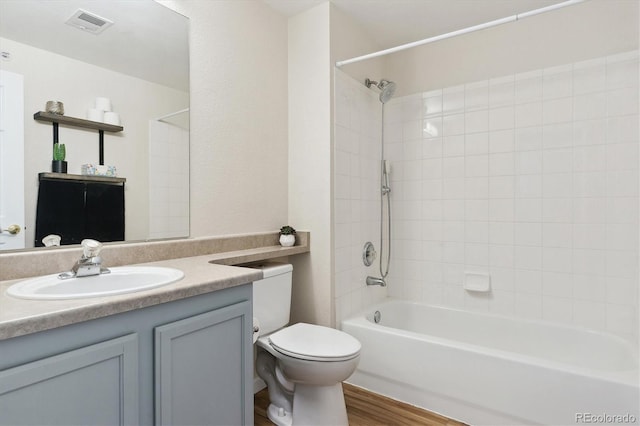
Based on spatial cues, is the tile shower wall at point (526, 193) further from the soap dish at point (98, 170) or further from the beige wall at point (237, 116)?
the soap dish at point (98, 170)

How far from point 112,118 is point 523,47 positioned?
2.50 metres

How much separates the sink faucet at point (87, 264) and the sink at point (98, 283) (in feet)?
0.06

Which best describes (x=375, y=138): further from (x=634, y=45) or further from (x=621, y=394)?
(x=621, y=394)

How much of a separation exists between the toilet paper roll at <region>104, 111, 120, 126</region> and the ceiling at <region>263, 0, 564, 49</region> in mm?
1248

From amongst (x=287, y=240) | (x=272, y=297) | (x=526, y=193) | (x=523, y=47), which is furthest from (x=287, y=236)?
(x=523, y=47)

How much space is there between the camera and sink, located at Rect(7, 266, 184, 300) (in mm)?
1050

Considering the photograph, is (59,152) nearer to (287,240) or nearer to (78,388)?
(78,388)

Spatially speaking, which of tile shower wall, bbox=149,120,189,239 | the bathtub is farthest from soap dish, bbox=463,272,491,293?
tile shower wall, bbox=149,120,189,239

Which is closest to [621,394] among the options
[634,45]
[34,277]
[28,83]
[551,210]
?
[551,210]

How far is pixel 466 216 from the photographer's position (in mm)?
2588

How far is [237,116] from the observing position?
6.87 feet

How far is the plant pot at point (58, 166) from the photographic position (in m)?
1.39

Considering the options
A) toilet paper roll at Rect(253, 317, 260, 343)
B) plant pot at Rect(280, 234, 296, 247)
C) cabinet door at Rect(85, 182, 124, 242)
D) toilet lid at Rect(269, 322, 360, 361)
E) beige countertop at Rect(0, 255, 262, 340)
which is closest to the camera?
beige countertop at Rect(0, 255, 262, 340)

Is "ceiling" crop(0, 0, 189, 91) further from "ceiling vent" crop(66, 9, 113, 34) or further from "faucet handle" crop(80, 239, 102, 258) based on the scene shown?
"faucet handle" crop(80, 239, 102, 258)
